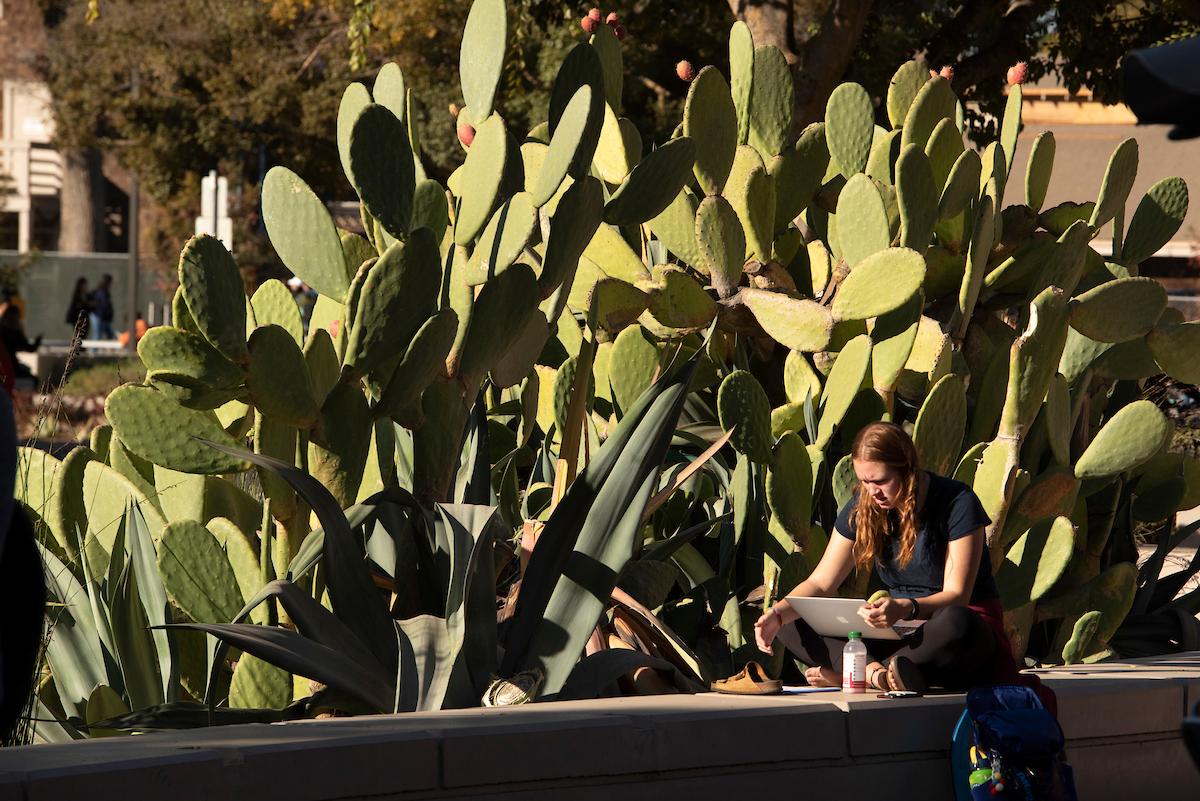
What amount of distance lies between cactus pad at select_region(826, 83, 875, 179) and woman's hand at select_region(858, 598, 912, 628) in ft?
6.25

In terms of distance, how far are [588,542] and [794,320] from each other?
1.42 meters

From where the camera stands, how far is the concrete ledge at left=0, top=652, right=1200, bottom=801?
2.25 meters

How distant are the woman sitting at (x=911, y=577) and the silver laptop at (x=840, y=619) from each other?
0.11ft

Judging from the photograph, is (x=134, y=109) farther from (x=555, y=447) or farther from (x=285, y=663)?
(x=285, y=663)

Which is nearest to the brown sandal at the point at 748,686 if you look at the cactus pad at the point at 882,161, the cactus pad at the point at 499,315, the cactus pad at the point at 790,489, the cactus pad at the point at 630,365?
the cactus pad at the point at 790,489

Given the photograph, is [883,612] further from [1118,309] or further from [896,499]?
[1118,309]

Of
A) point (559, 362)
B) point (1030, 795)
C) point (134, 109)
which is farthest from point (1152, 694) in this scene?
point (134, 109)

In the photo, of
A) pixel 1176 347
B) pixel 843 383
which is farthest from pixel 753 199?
pixel 1176 347

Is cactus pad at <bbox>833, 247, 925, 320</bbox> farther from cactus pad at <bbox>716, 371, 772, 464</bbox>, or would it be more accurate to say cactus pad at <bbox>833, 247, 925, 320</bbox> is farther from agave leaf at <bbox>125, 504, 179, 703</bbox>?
agave leaf at <bbox>125, 504, 179, 703</bbox>

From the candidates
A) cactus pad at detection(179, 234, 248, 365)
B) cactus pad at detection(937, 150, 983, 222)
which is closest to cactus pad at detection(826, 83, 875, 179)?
cactus pad at detection(937, 150, 983, 222)

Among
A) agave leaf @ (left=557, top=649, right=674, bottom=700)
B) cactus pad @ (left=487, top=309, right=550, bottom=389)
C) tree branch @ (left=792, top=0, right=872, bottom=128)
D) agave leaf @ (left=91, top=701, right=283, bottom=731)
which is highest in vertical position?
tree branch @ (left=792, top=0, right=872, bottom=128)

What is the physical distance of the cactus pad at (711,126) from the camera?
436 centimetres

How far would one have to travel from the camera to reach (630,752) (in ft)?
8.73

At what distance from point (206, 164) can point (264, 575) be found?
23.0 m
